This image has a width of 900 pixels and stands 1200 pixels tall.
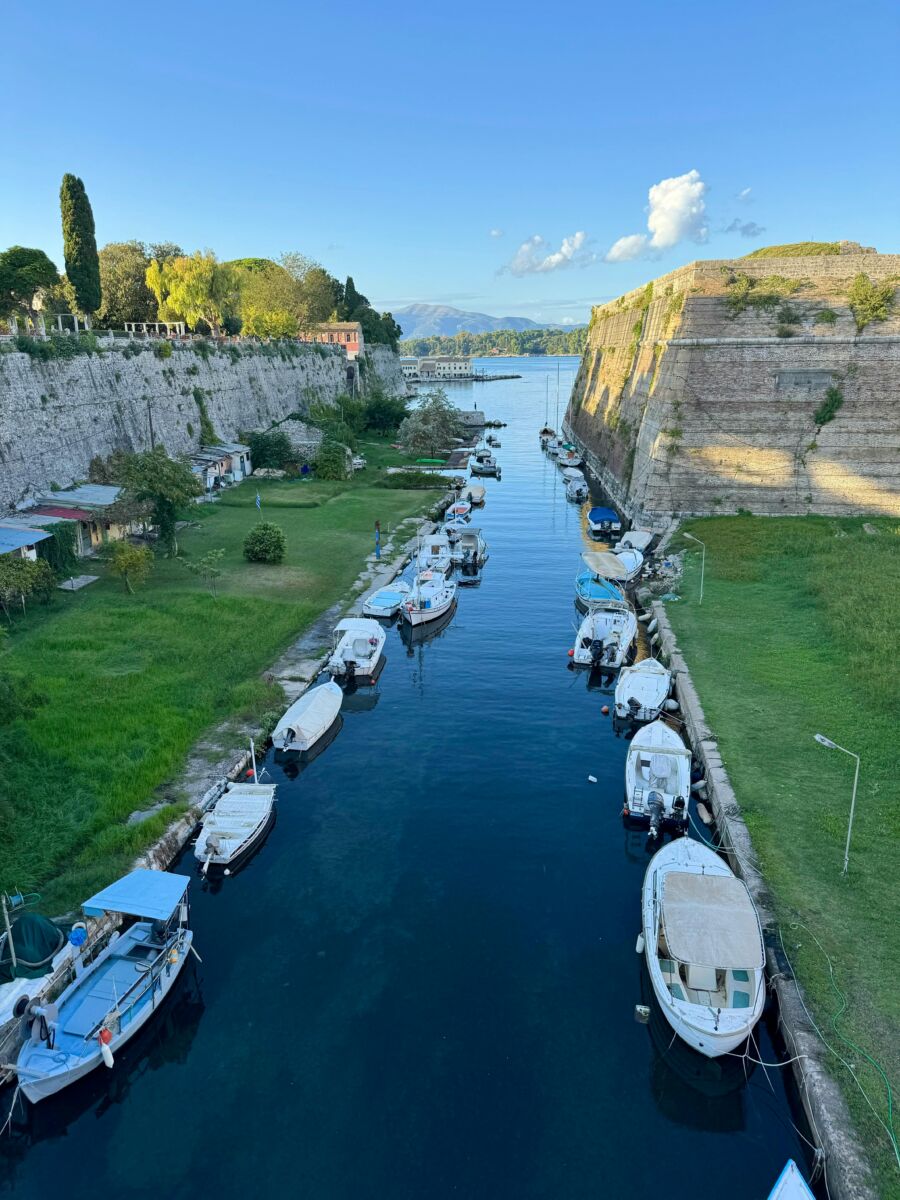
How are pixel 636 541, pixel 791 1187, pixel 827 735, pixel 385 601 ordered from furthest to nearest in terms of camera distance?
pixel 636 541 → pixel 385 601 → pixel 827 735 → pixel 791 1187

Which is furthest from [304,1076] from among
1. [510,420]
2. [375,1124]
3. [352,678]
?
[510,420]

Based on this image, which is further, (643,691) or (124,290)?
(124,290)

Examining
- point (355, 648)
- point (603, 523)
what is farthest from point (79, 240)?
point (355, 648)

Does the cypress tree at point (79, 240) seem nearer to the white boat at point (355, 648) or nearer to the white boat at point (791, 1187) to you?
the white boat at point (355, 648)

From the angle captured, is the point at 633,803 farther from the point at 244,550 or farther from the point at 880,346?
the point at 880,346

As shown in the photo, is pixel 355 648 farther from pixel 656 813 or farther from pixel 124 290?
pixel 124 290

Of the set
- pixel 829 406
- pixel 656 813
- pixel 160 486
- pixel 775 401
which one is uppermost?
pixel 775 401

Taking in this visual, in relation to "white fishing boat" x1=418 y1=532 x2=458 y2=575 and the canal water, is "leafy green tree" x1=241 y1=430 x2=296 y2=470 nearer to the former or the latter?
"white fishing boat" x1=418 y1=532 x2=458 y2=575

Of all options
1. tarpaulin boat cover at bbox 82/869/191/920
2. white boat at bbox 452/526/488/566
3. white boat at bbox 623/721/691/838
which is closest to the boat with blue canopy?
white boat at bbox 452/526/488/566
